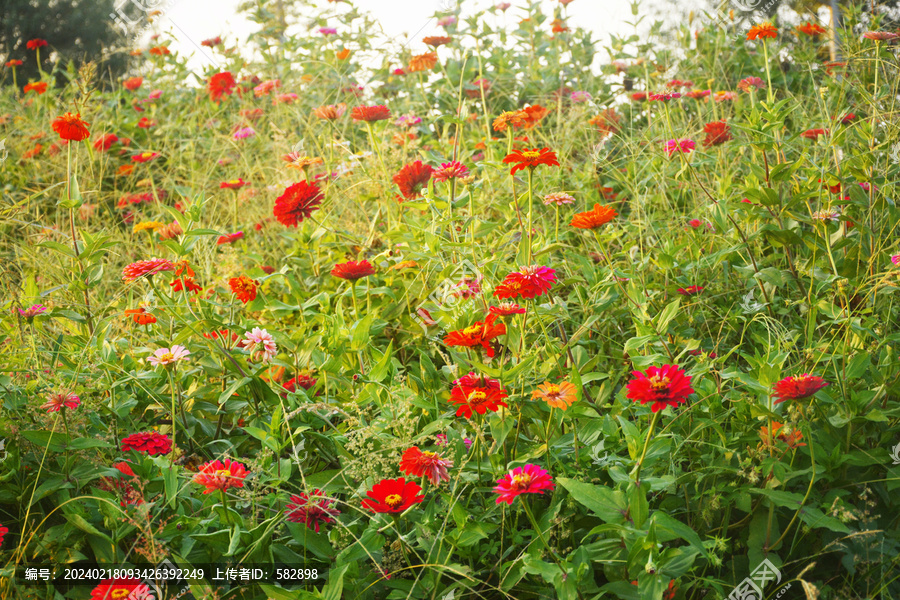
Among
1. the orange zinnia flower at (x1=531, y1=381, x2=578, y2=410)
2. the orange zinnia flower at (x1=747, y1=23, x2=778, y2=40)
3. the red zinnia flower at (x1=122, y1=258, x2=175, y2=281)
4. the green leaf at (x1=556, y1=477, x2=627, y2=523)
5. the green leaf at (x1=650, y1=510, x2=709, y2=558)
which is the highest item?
the orange zinnia flower at (x1=747, y1=23, x2=778, y2=40)

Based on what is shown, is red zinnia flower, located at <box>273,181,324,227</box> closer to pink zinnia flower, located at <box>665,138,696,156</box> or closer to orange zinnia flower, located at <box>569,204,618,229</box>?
orange zinnia flower, located at <box>569,204,618,229</box>

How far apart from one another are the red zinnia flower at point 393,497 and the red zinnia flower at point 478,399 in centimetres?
18

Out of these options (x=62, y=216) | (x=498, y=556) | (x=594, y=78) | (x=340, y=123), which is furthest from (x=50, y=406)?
(x=594, y=78)

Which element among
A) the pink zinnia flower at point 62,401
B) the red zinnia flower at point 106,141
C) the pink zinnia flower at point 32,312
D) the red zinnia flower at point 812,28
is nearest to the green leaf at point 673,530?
Answer: the pink zinnia flower at point 62,401

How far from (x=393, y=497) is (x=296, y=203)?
3.49ft

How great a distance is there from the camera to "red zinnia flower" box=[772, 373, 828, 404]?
3.69 ft

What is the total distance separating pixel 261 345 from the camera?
167 centimetres

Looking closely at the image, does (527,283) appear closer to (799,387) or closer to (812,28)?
(799,387)

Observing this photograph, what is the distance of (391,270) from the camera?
225 centimetres

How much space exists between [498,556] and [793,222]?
132 cm

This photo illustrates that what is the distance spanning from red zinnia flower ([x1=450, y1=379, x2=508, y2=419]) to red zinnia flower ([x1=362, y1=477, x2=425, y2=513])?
0.18 m

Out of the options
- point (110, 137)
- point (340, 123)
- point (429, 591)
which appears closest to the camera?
point (429, 591)

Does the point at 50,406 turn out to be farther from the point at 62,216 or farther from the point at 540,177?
the point at 62,216

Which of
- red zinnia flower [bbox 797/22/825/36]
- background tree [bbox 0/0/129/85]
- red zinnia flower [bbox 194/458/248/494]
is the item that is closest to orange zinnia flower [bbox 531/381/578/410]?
red zinnia flower [bbox 194/458/248/494]
